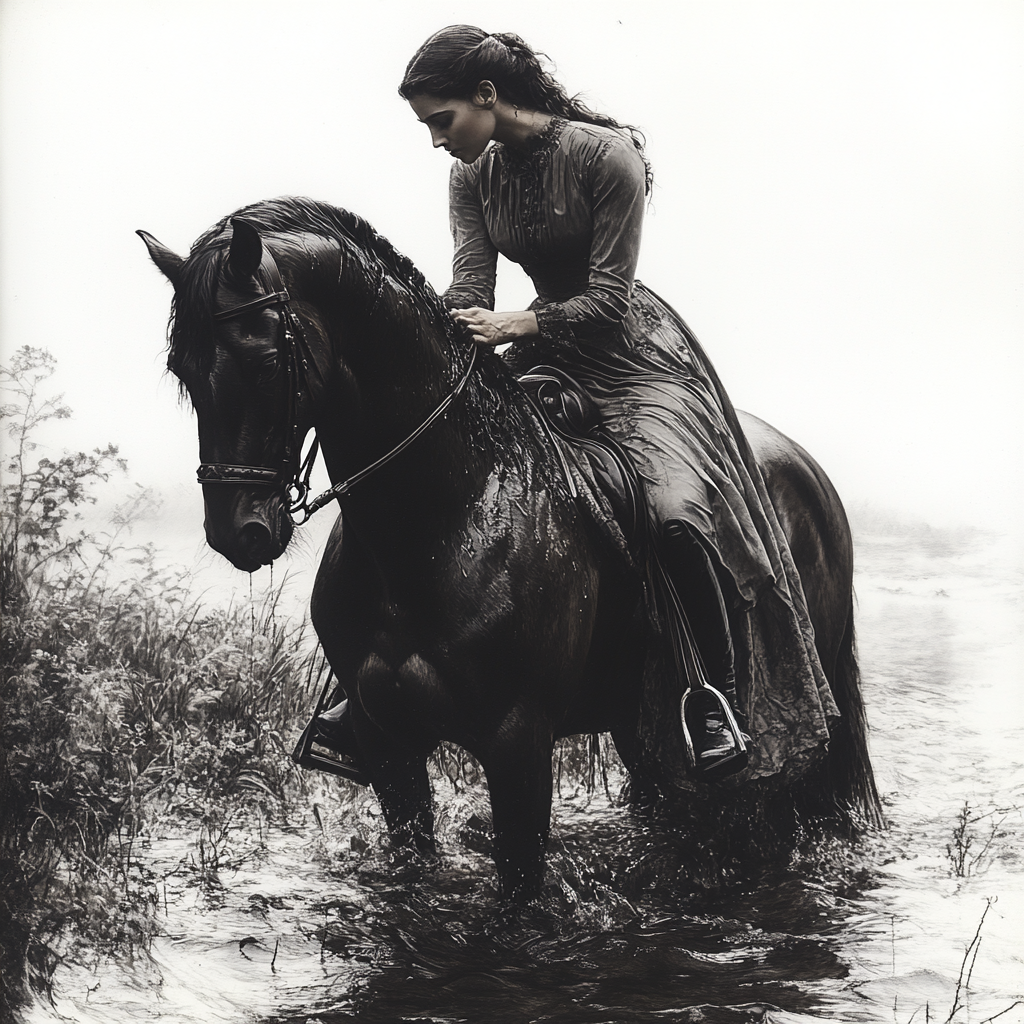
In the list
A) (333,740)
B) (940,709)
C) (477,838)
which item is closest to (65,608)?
(333,740)

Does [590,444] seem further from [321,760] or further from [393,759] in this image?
[321,760]

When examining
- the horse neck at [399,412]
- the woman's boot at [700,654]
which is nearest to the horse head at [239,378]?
the horse neck at [399,412]

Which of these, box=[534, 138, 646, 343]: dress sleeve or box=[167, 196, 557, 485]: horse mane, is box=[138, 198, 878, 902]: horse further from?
box=[534, 138, 646, 343]: dress sleeve

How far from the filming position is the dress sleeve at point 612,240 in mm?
3332

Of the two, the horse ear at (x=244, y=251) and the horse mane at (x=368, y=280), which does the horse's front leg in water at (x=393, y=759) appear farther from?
the horse ear at (x=244, y=251)

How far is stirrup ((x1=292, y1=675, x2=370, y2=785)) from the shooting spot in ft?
11.7

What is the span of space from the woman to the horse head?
653 millimetres

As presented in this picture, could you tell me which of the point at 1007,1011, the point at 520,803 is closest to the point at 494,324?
the point at 520,803

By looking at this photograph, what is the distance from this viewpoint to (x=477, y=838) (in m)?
3.92

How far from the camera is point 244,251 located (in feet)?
8.60

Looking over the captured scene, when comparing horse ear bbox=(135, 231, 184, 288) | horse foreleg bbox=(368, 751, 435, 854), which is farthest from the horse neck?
horse foreleg bbox=(368, 751, 435, 854)

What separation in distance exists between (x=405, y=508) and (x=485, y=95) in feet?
3.95

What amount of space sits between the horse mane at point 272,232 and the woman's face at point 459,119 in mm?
509

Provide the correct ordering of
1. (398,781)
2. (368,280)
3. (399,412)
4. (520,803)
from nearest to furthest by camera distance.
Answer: (368,280) → (399,412) → (520,803) → (398,781)
